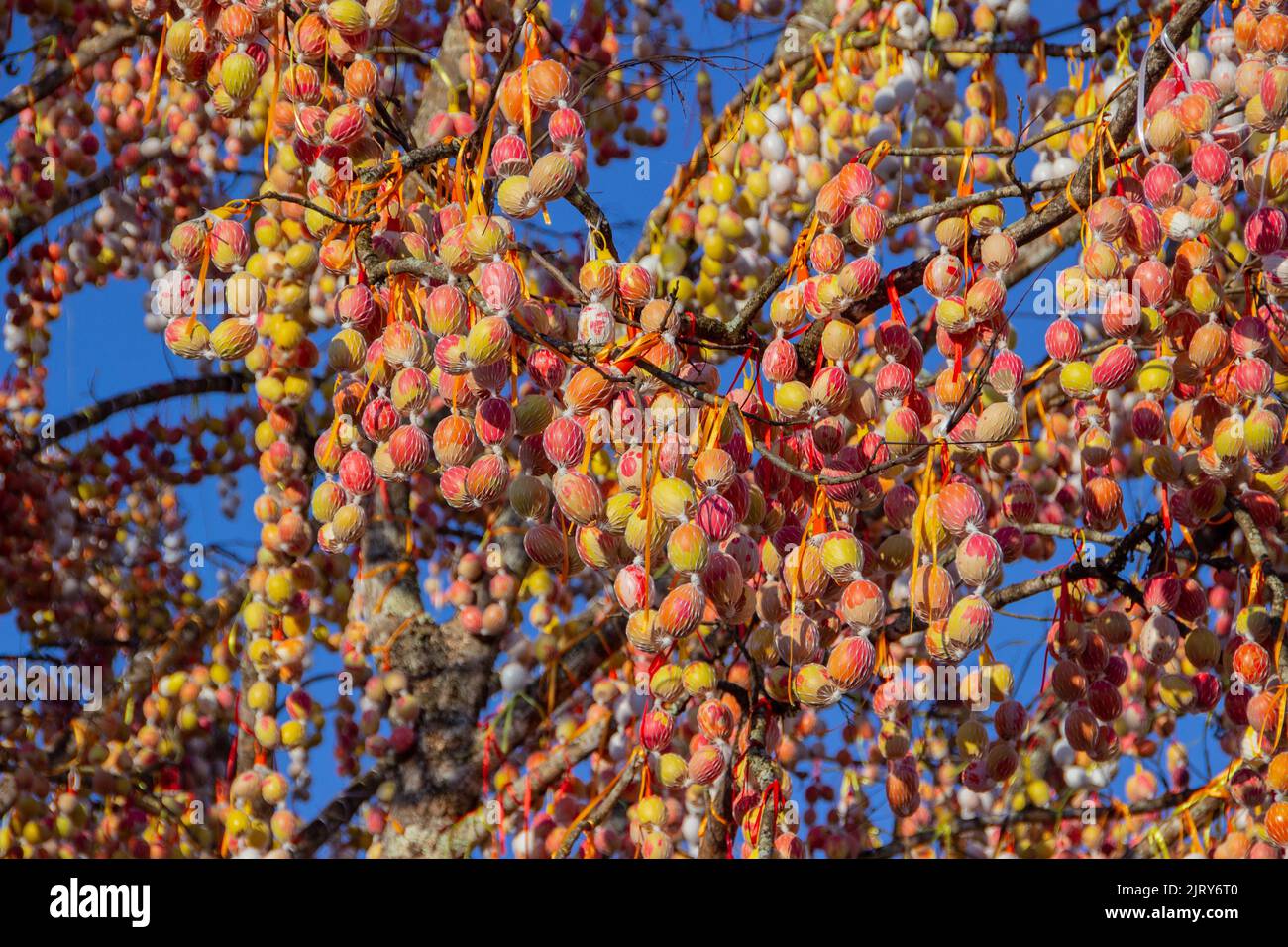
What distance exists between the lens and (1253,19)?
6.61 feet

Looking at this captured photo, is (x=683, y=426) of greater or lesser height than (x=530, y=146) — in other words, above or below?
below

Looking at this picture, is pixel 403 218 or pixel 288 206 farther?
pixel 288 206

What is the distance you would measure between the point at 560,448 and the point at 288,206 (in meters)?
1.53

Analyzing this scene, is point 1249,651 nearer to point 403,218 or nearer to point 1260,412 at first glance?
point 1260,412

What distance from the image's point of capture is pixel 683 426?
1783mm

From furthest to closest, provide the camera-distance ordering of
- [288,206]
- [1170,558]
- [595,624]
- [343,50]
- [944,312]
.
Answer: [595,624] → [288,206] → [1170,558] → [343,50] → [944,312]

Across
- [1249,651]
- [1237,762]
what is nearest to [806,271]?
[1249,651]

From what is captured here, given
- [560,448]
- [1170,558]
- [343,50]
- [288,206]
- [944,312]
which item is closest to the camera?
[560,448]

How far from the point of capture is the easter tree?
1.85 meters

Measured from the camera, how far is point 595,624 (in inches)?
156

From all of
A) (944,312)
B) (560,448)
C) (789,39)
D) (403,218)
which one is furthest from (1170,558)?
(789,39)

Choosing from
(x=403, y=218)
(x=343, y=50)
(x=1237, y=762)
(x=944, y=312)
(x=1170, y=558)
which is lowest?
(x=1237, y=762)

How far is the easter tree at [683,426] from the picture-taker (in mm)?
1846

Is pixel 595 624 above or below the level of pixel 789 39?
below
